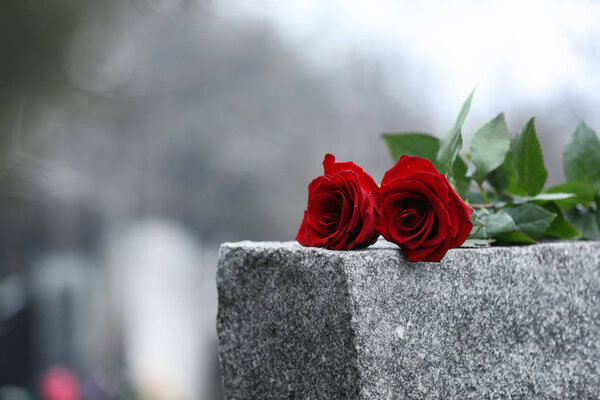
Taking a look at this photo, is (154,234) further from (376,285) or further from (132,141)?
(376,285)

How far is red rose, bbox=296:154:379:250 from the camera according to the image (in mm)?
344

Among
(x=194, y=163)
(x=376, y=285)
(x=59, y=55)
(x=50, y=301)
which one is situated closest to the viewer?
(x=376, y=285)

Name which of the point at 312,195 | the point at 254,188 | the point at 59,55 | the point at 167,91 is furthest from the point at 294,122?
the point at 312,195

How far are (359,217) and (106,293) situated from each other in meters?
1.48

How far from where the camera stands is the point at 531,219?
1.48 feet

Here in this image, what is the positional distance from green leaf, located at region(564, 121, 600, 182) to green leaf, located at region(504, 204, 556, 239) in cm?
14

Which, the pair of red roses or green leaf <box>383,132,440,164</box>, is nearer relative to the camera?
the pair of red roses

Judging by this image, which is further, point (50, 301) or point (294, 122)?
point (294, 122)

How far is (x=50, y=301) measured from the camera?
158cm

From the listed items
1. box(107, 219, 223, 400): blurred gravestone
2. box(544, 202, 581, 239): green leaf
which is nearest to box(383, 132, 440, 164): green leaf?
box(544, 202, 581, 239): green leaf

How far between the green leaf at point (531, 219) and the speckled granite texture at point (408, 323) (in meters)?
0.03

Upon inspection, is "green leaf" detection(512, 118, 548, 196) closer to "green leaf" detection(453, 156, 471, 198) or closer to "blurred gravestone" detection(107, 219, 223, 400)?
"green leaf" detection(453, 156, 471, 198)

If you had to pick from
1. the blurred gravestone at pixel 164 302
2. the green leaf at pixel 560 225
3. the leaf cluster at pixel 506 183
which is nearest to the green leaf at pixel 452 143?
the leaf cluster at pixel 506 183

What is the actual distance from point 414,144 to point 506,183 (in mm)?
89
